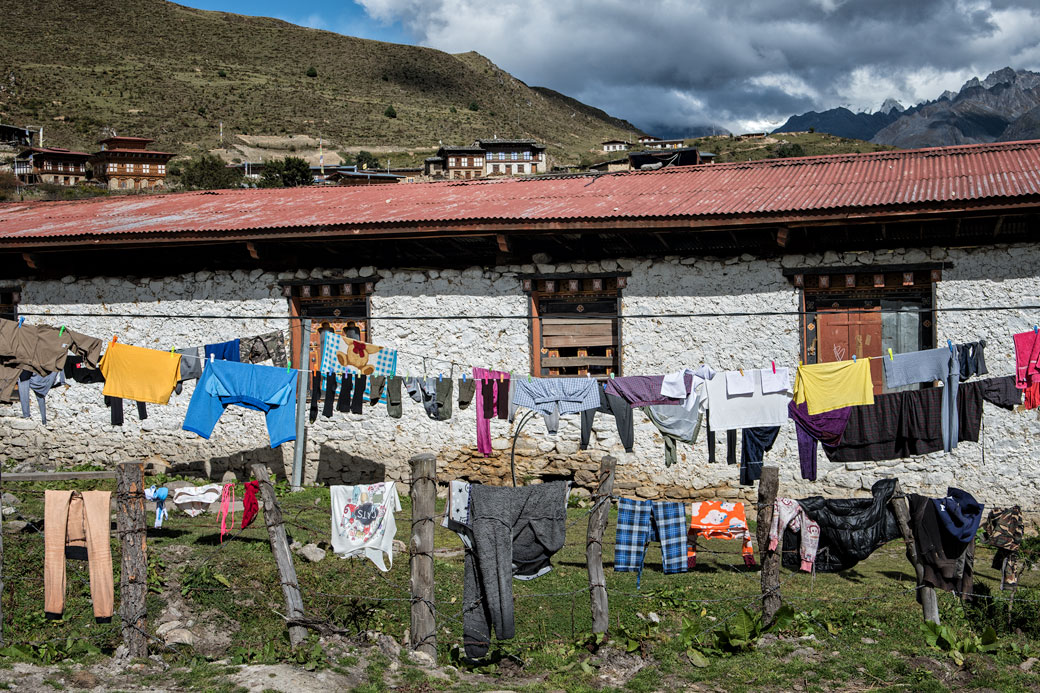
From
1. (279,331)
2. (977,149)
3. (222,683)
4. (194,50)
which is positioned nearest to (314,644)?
(222,683)

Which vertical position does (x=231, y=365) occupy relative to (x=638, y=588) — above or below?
above

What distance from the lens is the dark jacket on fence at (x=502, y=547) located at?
6863mm

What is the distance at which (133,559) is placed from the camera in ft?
22.1

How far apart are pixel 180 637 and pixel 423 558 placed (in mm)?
2066

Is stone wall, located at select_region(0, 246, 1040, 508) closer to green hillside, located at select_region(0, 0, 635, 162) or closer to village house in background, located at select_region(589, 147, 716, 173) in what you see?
village house in background, located at select_region(589, 147, 716, 173)

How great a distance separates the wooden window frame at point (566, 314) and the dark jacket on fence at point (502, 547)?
459cm

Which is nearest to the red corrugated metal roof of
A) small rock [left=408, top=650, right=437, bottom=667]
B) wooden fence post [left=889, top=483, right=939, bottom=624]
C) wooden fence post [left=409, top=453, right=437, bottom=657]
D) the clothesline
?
the clothesline

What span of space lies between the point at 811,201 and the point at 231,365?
7.38 m

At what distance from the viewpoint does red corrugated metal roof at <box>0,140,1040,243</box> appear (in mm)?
10797

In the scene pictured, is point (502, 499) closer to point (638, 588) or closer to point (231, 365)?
point (638, 588)

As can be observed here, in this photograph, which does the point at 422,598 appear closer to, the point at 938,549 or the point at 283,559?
the point at 283,559

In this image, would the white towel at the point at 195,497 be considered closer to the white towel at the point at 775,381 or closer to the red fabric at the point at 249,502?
the red fabric at the point at 249,502

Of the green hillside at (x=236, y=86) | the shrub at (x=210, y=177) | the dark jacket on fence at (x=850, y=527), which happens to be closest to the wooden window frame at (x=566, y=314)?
the dark jacket on fence at (x=850, y=527)

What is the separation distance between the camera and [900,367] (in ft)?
29.8
